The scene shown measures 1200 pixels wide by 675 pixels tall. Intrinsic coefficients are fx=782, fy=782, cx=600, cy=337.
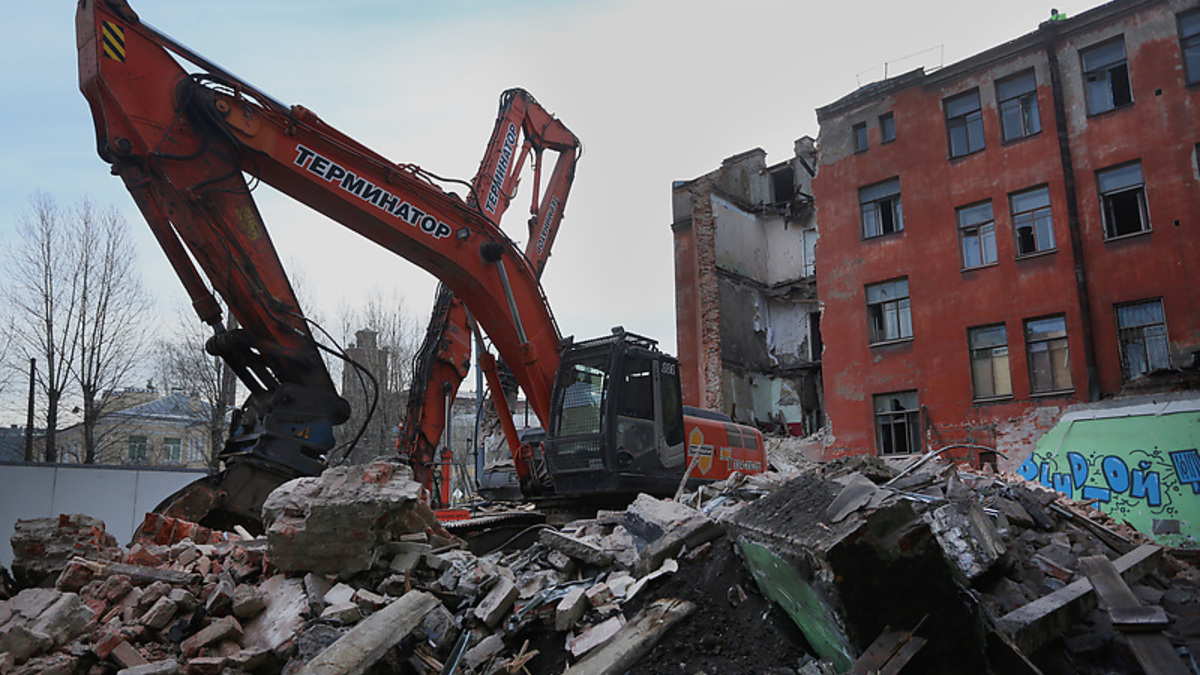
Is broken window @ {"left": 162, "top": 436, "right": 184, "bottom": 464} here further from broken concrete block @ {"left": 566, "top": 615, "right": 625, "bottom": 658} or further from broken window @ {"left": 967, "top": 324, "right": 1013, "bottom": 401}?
broken concrete block @ {"left": 566, "top": 615, "right": 625, "bottom": 658}

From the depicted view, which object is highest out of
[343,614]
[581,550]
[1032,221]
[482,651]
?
Answer: [1032,221]

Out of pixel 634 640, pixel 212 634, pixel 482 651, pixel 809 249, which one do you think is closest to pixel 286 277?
pixel 212 634

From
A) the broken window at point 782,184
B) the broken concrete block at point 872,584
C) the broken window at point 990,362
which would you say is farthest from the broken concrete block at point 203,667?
the broken window at point 782,184

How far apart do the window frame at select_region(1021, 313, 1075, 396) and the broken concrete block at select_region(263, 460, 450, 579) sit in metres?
16.7

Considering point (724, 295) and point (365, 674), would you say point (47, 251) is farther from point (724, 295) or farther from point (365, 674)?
point (365, 674)

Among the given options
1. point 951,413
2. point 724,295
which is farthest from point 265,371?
point 724,295

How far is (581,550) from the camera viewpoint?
5.99m

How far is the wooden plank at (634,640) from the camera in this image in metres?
4.37

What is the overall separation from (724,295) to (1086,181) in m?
11.4

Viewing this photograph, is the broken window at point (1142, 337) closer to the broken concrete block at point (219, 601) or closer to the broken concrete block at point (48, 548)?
the broken concrete block at point (219, 601)

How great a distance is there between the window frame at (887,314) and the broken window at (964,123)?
11.8ft

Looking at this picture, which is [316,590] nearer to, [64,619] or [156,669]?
[156,669]

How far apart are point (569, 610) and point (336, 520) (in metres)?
2.00

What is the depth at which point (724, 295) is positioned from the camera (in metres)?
26.9
